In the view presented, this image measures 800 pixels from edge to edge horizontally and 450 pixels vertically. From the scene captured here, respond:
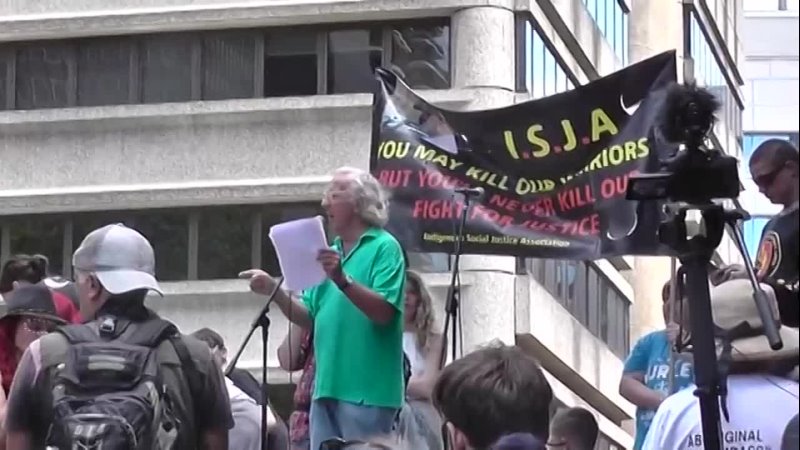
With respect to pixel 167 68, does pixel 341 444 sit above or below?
below

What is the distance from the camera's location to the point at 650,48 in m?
33.3

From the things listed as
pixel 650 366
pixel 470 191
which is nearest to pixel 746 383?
pixel 650 366

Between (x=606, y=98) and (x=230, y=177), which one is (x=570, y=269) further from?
(x=606, y=98)

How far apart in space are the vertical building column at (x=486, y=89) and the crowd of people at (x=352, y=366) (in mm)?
16165

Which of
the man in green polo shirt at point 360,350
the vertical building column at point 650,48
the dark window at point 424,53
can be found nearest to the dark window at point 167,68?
the dark window at point 424,53

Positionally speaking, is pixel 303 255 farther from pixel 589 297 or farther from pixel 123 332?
pixel 589 297

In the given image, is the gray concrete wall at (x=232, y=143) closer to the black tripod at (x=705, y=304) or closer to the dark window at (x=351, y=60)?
the dark window at (x=351, y=60)

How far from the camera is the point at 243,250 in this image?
2680 cm

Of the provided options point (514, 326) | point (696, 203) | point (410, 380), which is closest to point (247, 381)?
point (410, 380)

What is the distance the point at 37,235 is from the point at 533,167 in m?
17.2

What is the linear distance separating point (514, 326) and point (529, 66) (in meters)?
3.71

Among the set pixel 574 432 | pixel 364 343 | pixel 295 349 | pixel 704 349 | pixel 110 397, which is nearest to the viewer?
pixel 704 349

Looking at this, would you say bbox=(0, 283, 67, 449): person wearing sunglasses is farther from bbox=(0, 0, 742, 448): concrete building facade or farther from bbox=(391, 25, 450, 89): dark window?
bbox=(391, 25, 450, 89): dark window

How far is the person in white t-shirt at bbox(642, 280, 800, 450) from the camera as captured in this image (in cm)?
518
